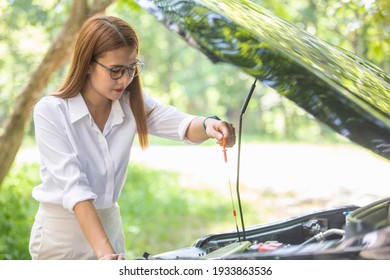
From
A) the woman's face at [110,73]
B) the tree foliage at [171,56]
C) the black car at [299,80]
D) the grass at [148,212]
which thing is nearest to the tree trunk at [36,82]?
the tree foliage at [171,56]

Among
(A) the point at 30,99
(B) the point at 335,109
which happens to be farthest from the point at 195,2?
(A) the point at 30,99

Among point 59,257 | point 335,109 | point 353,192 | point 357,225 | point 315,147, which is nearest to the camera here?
point 335,109

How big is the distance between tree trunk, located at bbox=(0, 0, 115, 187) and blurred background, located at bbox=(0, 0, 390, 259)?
0.04 feet

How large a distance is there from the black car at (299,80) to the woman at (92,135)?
0.32 m

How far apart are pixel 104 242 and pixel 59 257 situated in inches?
16.4

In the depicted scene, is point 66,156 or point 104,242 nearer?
point 104,242

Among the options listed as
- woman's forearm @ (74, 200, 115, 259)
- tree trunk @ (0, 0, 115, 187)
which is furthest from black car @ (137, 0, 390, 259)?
tree trunk @ (0, 0, 115, 187)

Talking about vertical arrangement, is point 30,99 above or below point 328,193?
above

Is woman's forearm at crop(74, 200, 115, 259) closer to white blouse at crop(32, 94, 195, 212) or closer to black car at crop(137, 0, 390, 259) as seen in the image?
white blouse at crop(32, 94, 195, 212)

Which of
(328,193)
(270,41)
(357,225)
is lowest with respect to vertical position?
(328,193)

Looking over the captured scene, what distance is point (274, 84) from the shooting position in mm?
1264

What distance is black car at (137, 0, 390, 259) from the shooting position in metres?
1.23

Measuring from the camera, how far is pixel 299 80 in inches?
48.6
